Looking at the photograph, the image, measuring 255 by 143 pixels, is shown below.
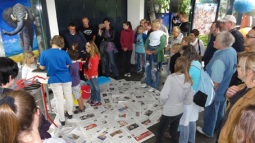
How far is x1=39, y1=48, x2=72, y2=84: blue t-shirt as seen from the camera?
2291 millimetres

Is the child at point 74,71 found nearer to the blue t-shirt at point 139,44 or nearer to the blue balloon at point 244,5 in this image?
the blue t-shirt at point 139,44

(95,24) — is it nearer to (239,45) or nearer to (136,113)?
(136,113)

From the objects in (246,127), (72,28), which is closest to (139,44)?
(72,28)

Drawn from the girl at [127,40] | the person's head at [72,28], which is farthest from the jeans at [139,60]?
the person's head at [72,28]

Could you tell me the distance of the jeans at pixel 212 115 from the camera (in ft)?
7.42

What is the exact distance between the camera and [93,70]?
9.76ft

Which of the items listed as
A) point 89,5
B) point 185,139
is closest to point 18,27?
point 89,5

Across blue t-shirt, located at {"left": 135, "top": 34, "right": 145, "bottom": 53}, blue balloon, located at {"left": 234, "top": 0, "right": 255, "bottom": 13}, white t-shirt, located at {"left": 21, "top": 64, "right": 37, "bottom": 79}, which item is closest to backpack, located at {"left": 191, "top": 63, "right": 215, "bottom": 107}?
white t-shirt, located at {"left": 21, "top": 64, "right": 37, "bottom": 79}

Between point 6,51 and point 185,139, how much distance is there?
10.7 ft

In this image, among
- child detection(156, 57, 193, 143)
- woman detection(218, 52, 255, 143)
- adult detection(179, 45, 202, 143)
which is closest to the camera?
woman detection(218, 52, 255, 143)

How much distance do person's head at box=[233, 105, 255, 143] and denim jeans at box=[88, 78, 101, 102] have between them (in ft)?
8.38

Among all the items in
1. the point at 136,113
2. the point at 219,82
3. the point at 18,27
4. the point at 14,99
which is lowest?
the point at 136,113

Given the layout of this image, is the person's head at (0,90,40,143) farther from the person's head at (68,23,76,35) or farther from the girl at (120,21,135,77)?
the girl at (120,21,135,77)

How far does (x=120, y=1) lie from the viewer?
5164 mm
